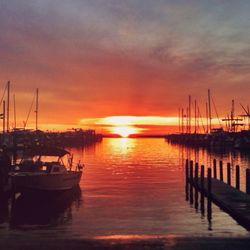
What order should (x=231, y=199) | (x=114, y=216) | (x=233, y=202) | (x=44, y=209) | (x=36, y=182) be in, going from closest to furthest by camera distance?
(x=114, y=216), (x=233, y=202), (x=231, y=199), (x=44, y=209), (x=36, y=182)

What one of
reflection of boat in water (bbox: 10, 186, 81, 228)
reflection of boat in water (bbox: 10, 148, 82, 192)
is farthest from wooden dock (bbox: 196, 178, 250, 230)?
reflection of boat in water (bbox: 10, 148, 82, 192)

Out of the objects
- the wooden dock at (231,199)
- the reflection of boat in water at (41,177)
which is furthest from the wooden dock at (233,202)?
the reflection of boat in water at (41,177)

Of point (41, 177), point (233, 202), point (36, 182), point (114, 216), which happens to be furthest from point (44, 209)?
point (233, 202)

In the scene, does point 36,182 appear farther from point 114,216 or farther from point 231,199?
point 231,199

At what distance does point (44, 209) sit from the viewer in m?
27.9

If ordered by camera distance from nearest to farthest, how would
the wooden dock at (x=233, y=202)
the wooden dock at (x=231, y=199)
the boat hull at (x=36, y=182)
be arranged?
the wooden dock at (x=233, y=202), the wooden dock at (x=231, y=199), the boat hull at (x=36, y=182)

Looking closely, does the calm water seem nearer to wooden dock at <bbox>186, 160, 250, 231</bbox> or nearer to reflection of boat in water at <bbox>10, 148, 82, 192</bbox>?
wooden dock at <bbox>186, 160, 250, 231</bbox>

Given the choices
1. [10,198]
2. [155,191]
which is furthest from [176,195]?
[10,198]

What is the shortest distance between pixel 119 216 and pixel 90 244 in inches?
309

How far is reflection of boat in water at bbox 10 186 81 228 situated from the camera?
77.9 feet

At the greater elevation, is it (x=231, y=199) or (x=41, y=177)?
(x=41, y=177)

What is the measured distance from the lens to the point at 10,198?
31516 mm

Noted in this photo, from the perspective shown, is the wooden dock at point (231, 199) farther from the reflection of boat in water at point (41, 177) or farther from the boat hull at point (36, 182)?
the boat hull at point (36, 182)

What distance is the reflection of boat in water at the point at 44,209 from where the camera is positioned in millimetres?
23750
